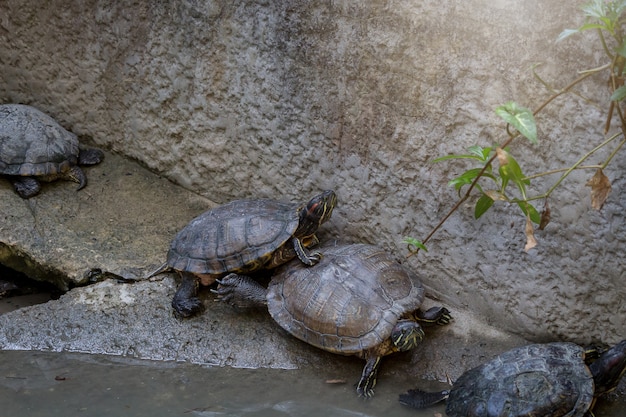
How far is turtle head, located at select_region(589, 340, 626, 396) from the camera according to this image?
139 inches

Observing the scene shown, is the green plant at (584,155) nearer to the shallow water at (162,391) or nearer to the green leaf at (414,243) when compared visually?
the green leaf at (414,243)

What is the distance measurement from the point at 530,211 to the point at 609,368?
91 cm

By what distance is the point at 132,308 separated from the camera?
173 inches

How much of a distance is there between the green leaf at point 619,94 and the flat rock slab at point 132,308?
1580 mm

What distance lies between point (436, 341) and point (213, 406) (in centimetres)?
136

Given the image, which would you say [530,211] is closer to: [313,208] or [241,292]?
[313,208]

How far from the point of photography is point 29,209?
4.98 meters

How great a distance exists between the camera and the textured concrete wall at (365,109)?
3.66 metres

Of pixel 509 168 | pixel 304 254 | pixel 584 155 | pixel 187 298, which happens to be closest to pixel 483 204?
pixel 509 168

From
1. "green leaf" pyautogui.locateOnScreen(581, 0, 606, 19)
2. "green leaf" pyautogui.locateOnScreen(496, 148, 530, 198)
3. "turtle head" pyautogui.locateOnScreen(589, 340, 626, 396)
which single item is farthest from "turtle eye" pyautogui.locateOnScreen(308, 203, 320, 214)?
Answer: "green leaf" pyautogui.locateOnScreen(581, 0, 606, 19)

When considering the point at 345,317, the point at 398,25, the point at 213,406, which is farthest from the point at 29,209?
the point at 398,25

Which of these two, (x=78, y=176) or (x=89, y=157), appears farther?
(x=89, y=157)

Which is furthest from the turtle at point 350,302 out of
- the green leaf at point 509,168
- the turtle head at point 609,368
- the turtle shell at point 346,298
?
the green leaf at point 509,168

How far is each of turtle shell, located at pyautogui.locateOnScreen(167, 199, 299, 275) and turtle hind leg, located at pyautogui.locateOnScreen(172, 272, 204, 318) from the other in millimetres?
96
